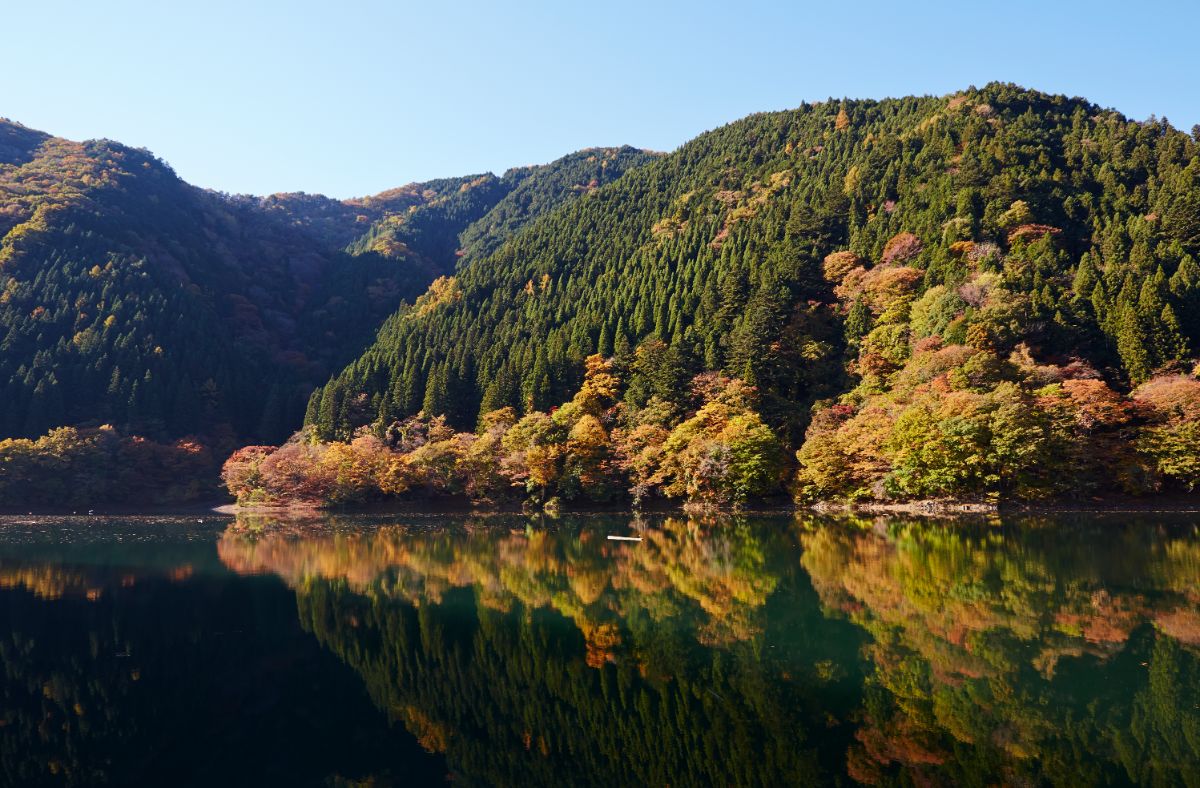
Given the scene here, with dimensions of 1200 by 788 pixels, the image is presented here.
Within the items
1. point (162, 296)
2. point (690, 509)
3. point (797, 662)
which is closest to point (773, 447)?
point (690, 509)

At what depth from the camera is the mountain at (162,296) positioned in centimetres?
9488

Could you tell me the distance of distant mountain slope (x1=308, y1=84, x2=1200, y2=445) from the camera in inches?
2213

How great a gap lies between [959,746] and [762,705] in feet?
9.99

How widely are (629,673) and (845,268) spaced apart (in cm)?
6807

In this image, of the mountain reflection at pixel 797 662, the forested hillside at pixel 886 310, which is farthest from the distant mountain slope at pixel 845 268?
the mountain reflection at pixel 797 662

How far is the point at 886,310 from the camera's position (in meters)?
64.9

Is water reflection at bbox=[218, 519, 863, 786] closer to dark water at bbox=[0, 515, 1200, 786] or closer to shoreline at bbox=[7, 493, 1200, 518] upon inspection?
dark water at bbox=[0, 515, 1200, 786]

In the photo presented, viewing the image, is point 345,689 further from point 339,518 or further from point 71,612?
point 339,518

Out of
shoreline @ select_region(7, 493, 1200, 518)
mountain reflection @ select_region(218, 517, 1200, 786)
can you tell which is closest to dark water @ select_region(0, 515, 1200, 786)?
mountain reflection @ select_region(218, 517, 1200, 786)

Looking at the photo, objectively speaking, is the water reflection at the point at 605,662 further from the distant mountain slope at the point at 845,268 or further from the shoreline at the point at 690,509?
the distant mountain slope at the point at 845,268

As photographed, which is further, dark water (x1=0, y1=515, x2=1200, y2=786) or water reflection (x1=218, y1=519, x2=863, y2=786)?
water reflection (x1=218, y1=519, x2=863, y2=786)

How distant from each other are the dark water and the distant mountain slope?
3343cm

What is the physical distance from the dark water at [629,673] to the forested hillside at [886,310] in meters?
20.7

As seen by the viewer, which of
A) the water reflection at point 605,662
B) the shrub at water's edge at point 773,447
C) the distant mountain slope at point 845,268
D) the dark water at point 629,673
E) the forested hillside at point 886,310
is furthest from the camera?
the distant mountain slope at point 845,268
